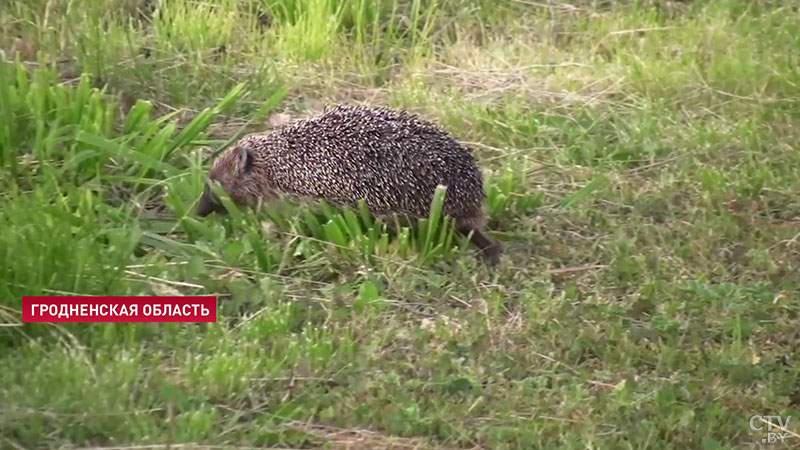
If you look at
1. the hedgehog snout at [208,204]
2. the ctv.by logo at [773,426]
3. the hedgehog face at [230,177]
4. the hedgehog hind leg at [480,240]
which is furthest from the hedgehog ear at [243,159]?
the ctv.by logo at [773,426]

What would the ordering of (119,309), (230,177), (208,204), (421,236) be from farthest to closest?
1. (230,177)
2. (208,204)
3. (421,236)
4. (119,309)

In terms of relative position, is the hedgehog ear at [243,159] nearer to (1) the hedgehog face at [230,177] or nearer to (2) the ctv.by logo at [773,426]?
(1) the hedgehog face at [230,177]

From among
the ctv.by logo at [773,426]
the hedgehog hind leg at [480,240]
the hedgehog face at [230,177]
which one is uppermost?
the hedgehog face at [230,177]

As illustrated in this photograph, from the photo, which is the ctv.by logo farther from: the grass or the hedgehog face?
the hedgehog face

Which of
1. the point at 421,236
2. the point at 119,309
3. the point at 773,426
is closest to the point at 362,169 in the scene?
the point at 421,236

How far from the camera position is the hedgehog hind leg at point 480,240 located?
4.83m

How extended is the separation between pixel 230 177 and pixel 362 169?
640 millimetres

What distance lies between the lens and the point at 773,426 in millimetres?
3758

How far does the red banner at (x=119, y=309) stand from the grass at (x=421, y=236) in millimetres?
40

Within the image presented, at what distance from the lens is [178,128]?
19.2 ft

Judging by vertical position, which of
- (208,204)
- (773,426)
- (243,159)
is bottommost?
(773,426)

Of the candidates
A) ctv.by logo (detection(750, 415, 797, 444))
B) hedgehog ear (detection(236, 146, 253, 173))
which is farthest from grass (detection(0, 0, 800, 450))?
hedgehog ear (detection(236, 146, 253, 173))

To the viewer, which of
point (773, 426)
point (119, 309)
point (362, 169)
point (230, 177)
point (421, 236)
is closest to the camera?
point (773, 426)

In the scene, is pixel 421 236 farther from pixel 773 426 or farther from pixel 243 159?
pixel 773 426
